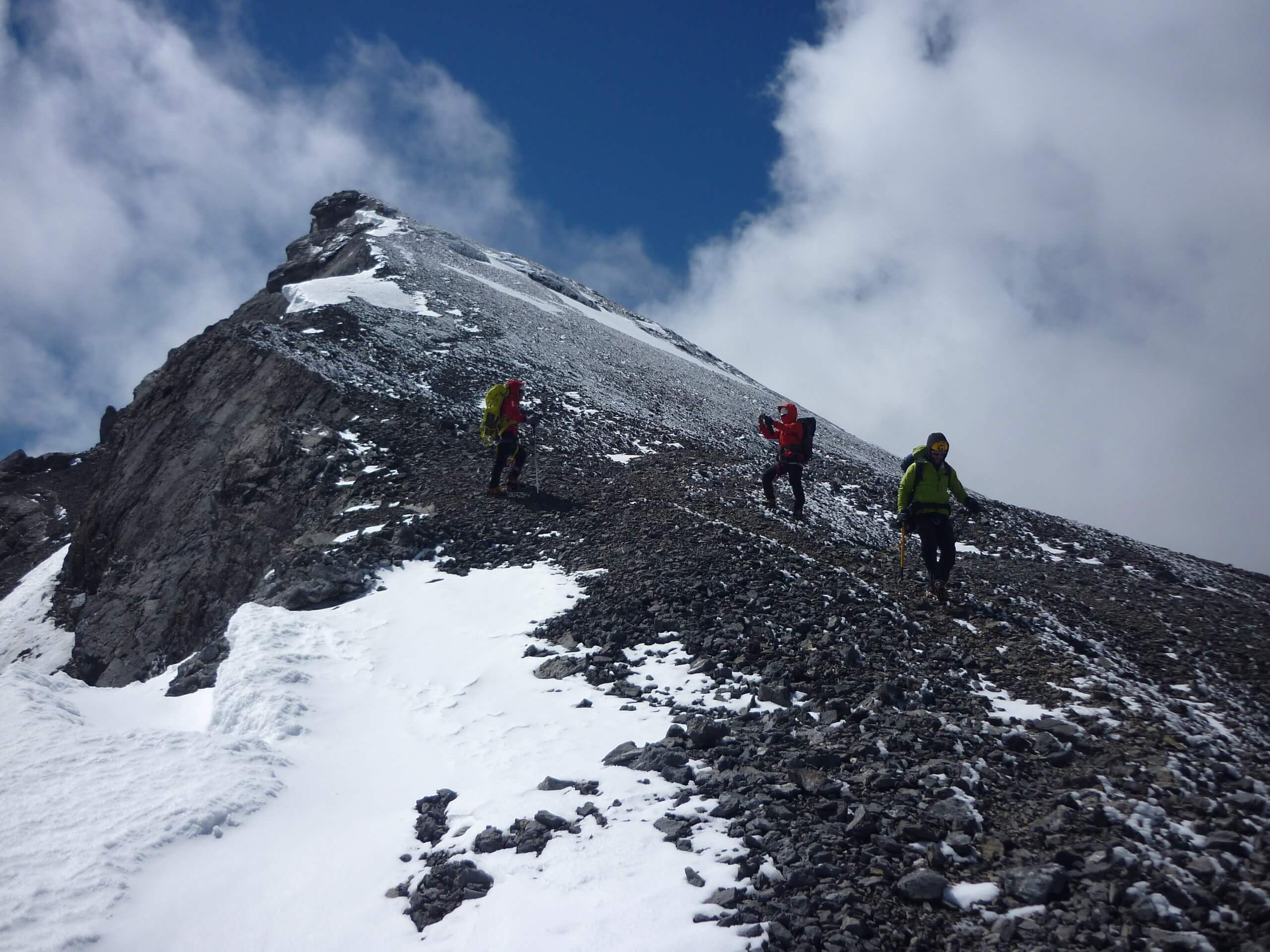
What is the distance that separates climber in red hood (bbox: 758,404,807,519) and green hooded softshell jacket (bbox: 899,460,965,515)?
3292 millimetres

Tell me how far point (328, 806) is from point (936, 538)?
7.55 m

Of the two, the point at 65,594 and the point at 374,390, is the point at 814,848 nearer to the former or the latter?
the point at 374,390

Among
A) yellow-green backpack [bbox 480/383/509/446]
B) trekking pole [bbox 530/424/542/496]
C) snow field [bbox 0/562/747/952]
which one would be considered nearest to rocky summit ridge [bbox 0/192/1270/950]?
trekking pole [bbox 530/424/542/496]

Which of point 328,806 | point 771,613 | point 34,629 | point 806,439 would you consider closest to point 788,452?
point 806,439

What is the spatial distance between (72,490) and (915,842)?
42.0 metres

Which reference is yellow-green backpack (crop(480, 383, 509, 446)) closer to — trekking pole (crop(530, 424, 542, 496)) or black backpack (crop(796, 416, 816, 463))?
trekking pole (crop(530, 424, 542, 496))

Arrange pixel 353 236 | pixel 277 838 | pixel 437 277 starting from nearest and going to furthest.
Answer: pixel 277 838, pixel 437 277, pixel 353 236

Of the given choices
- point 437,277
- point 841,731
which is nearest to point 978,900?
point 841,731

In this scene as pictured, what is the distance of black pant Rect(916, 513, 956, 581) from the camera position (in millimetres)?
9516

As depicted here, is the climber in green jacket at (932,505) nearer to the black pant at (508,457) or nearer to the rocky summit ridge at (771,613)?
the rocky summit ridge at (771,613)

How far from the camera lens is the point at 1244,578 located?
43.2 ft

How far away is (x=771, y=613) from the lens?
8.57 metres

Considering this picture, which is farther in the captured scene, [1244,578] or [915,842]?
[1244,578]

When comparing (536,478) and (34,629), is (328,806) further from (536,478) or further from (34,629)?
(34,629)
